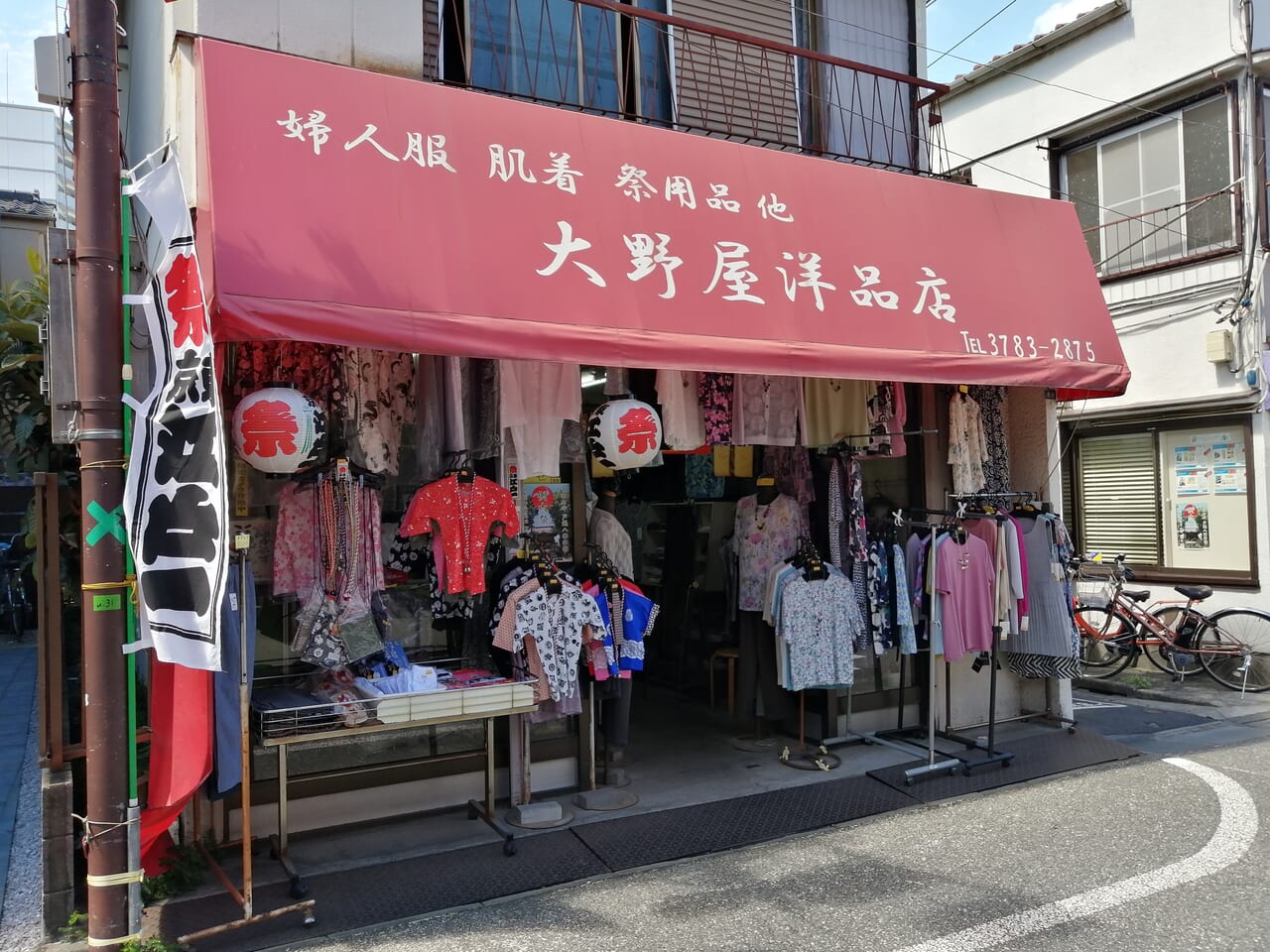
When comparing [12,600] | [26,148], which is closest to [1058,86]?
[12,600]

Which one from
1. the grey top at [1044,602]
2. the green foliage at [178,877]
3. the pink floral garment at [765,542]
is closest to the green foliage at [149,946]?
the green foliage at [178,877]

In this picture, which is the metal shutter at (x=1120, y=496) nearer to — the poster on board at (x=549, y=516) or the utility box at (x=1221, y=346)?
the utility box at (x=1221, y=346)

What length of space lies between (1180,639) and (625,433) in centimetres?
868

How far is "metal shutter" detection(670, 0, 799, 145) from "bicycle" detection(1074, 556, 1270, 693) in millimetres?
6549

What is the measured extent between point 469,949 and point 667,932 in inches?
40.3

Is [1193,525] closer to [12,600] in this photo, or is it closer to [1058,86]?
[1058,86]

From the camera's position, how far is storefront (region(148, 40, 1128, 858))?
16.2 feet

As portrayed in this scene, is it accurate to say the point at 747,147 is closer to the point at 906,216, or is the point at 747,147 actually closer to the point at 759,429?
the point at 906,216

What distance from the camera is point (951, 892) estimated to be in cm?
507

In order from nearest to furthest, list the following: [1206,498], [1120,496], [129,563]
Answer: [129,563] < [1206,498] < [1120,496]

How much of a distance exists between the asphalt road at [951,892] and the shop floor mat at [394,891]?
16 centimetres

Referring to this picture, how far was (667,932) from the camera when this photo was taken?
4.63 metres

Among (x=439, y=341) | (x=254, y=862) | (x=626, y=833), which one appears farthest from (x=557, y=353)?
(x=254, y=862)

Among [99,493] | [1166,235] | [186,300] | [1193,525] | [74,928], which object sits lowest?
[74,928]
